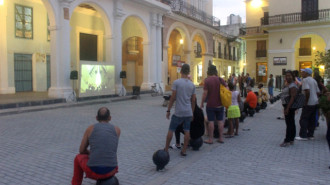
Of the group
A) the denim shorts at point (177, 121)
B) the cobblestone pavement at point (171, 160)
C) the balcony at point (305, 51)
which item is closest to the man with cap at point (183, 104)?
the denim shorts at point (177, 121)

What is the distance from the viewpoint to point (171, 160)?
5410 millimetres

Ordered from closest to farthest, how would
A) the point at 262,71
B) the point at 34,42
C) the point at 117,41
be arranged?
the point at 34,42 < the point at 117,41 < the point at 262,71

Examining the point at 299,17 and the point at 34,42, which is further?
the point at 299,17

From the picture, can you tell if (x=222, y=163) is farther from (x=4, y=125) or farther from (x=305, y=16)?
(x=305, y=16)

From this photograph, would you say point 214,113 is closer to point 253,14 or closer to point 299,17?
point 299,17

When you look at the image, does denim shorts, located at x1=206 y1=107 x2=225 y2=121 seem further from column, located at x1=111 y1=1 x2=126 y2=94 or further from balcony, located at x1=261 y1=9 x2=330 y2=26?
balcony, located at x1=261 y1=9 x2=330 y2=26

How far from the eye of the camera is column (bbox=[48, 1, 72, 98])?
46.0 ft

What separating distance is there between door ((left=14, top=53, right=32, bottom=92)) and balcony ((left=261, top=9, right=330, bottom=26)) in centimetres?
2393

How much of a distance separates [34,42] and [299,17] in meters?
25.0

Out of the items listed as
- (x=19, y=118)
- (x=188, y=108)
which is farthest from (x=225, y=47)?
(x=188, y=108)

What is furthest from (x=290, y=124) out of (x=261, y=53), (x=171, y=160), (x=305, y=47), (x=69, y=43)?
(x=261, y=53)

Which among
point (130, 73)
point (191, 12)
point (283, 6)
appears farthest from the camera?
point (283, 6)

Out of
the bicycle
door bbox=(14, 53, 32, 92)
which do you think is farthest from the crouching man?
the bicycle

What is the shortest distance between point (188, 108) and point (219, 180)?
1.50m
